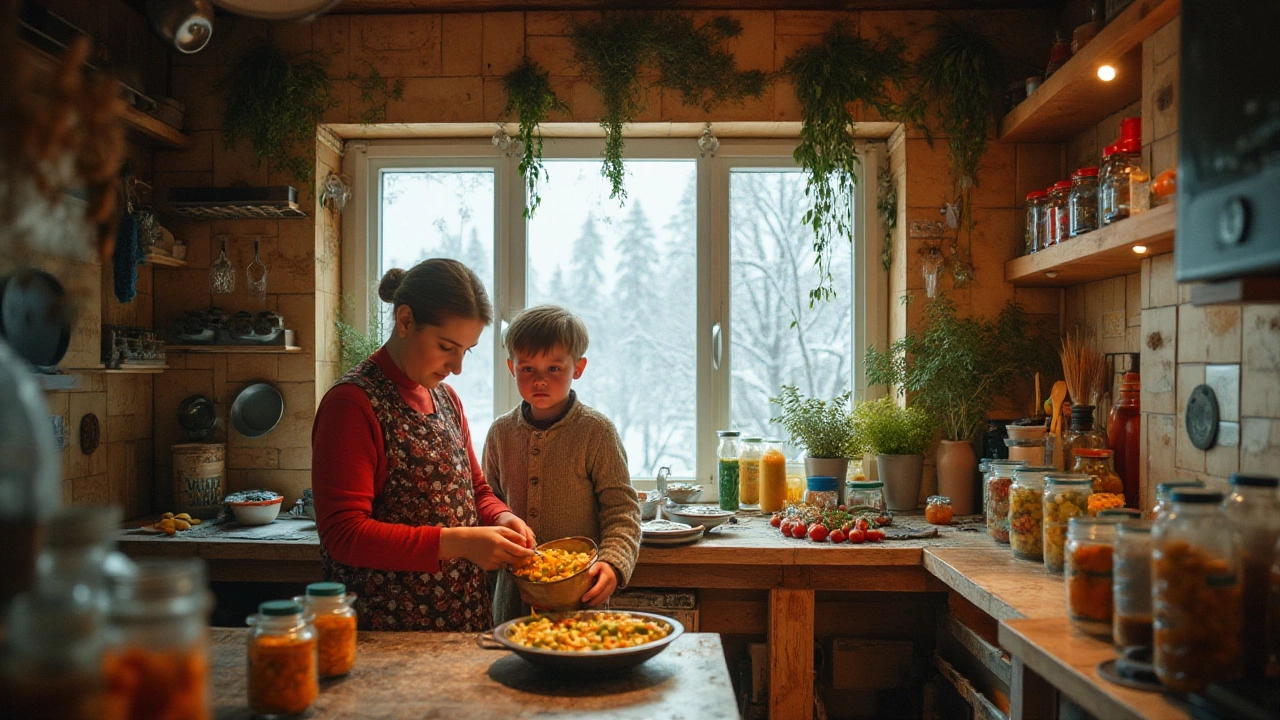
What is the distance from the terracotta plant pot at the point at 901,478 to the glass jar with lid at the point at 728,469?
0.55m

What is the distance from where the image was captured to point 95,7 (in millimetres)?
2977

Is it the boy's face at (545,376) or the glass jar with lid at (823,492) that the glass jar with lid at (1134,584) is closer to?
the boy's face at (545,376)

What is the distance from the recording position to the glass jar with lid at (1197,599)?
1.14m

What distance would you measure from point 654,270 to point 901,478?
4.33ft

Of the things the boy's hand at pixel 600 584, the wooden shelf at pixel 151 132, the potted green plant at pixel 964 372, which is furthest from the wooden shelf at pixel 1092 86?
the wooden shelf at pixel 151 132

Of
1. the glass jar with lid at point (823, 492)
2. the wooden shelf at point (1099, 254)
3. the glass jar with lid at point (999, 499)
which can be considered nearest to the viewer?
the wooden shelf at point (1099, 254)

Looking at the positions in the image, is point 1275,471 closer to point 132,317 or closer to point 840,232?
point 840,232

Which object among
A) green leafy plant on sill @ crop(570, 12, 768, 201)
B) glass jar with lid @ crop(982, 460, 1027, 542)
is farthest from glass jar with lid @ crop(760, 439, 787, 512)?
green leafy plant on sill @ crop(570, 12, 768, 201)

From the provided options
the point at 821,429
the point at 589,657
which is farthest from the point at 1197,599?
the point at 821,429

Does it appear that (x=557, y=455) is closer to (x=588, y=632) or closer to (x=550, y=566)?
(x=550, y=566)

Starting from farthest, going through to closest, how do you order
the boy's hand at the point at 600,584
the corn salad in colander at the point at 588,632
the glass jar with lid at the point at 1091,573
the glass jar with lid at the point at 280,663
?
the boy's hand at the point at 600,584 → the corn salad in colander at the point at 588,632 → the glass jar with lid at the point at 1091,573 → the glass jar with lid at the point at 280,663

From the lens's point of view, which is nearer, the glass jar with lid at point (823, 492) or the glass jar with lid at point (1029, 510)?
the glass jar with lid at point (1029, 510)

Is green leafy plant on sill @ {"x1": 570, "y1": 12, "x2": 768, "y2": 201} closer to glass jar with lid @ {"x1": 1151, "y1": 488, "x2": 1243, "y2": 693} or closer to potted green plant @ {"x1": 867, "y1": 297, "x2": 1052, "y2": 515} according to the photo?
potted green plant @ {"x1": 867, "y1": 297, "x2": 1052, "y2": 515}

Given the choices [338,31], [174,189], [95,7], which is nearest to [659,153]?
[338,31]
